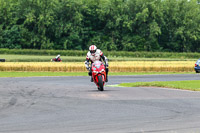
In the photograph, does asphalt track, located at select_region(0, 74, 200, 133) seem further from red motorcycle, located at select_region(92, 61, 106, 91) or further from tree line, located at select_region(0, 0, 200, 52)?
tree line, located at select_region(0, 0, 200, 52)

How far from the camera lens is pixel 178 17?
109 metres

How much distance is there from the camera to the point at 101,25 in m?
111

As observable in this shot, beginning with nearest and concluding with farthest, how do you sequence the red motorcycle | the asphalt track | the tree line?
the asphalt track, the red motorcycle, the tree line

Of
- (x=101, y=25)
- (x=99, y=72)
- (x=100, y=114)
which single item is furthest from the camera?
(x=101, y=25)

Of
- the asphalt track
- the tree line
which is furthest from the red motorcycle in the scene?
the tree line

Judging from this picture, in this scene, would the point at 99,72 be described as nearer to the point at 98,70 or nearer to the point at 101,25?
the point at 98,70

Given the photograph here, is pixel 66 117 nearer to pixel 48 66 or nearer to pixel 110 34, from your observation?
pixel 48 66

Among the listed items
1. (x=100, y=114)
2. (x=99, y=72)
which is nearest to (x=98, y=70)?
(x=99, y=72)

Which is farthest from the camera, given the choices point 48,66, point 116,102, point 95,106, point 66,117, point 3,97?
point 48,66

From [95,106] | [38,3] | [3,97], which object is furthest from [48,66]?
[38,3]

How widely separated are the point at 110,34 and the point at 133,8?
8181 millimetres

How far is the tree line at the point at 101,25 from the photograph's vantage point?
99.9m

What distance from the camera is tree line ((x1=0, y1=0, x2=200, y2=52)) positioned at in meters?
99.9

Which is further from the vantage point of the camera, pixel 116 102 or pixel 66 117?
pixel 116 102
